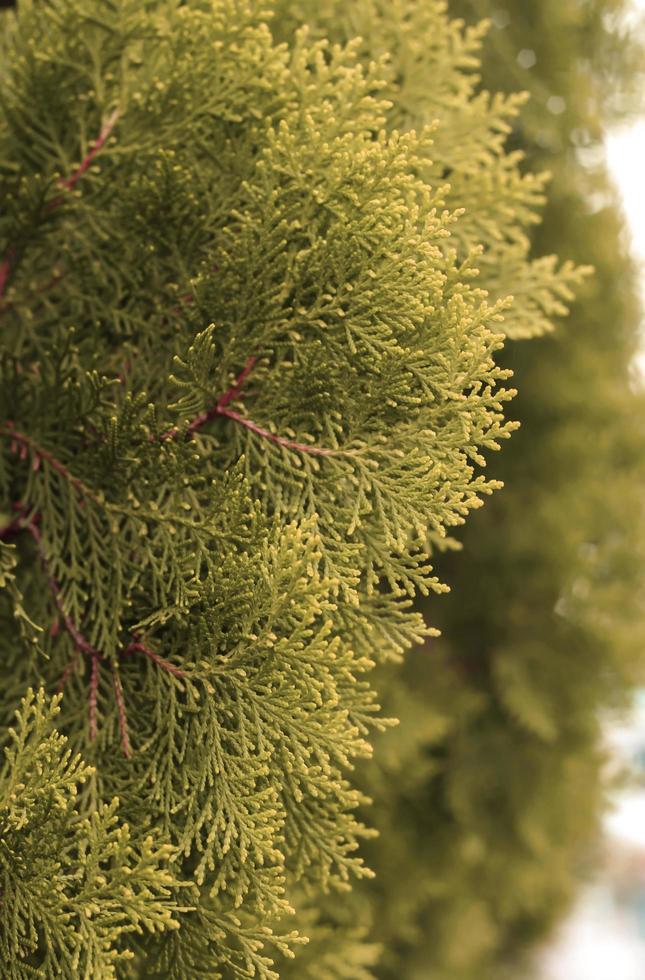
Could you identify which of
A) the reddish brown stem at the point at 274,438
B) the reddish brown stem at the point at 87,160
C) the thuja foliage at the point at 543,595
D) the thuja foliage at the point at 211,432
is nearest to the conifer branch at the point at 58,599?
the thuja foliage at the point at 211,432

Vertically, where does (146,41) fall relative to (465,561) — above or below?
below

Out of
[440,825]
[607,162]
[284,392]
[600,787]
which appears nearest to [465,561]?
[440,825]

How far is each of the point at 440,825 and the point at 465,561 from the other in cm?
106

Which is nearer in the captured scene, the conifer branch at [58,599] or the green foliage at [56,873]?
the green foliage at [56,873]

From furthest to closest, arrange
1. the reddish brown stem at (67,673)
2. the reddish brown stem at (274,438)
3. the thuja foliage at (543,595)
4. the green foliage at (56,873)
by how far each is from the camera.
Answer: the thuja foliage at (543,595), the reddish brown stem at (67,673), the reddish brown stem at (274,438), the green foliage at (56,873)

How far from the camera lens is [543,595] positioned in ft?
12.5

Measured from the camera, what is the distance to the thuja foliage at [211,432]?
1.30m

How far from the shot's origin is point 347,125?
56.1 inches

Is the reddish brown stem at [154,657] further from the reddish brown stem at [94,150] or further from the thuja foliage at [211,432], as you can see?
the reddish brown stem at [94,150]

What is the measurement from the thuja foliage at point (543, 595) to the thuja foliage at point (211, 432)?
1879 mm

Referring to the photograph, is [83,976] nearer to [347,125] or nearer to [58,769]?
[58,769]

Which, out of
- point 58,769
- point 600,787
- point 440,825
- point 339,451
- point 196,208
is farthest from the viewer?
point 600,787

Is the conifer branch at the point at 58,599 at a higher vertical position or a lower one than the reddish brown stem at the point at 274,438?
lower

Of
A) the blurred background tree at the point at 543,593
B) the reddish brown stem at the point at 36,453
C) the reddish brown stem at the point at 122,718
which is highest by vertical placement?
A: the blurred background tree at the point at 543,593
